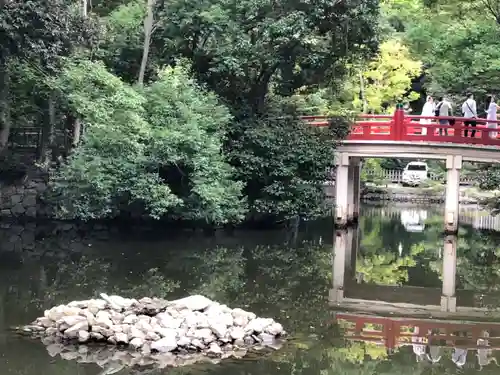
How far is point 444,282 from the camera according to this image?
16.7 meters

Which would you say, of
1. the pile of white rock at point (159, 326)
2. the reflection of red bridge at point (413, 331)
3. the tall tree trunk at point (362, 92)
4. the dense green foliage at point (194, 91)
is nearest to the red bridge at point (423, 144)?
the dense green foliage at point (194, 91)

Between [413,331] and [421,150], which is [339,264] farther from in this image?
[413,331]

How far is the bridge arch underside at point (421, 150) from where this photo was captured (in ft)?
74.8

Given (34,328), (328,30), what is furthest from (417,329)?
(328,30)

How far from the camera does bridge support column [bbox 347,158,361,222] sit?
26.5m

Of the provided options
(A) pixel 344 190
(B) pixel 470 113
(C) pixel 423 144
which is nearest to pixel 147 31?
(A) pixel 344 190

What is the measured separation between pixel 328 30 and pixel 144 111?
7.39 meters

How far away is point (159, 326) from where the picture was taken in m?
10.4

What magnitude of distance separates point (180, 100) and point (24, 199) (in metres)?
7.19

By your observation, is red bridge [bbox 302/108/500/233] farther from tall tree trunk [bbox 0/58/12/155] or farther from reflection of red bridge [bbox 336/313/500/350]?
reflection of red bridge [bbox 336/313/500/350]

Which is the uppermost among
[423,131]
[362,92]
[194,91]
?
[362,92]

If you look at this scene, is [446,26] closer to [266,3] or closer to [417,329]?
[266,3]

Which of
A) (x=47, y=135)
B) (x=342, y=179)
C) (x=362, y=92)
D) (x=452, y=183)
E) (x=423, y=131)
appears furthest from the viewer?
(x=362, y=92)

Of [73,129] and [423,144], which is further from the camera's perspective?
[73,129]
